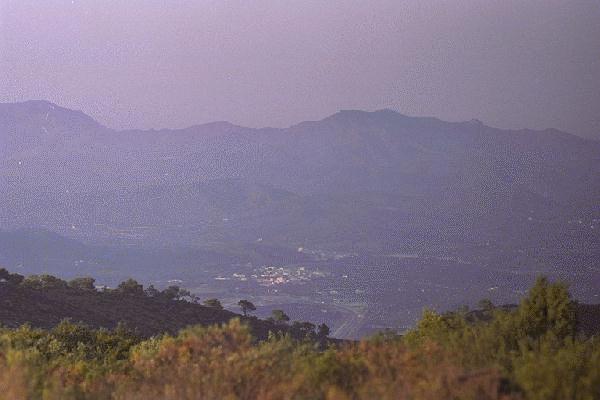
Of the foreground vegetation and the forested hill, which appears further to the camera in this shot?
the forested hill

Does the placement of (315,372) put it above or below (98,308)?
below

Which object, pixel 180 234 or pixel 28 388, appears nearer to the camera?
pixel 28 388

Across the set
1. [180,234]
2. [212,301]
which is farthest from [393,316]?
[180,234]

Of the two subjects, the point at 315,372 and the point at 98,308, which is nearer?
the point at 315,372

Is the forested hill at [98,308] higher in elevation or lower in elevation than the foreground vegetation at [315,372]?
higher

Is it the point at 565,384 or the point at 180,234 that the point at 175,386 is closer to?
the point at 565,384

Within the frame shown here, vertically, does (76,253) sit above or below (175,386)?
above

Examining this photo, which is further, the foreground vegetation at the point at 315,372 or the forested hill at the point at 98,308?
the forested hill at the point at 98,308

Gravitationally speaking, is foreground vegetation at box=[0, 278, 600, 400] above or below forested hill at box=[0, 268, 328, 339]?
below
